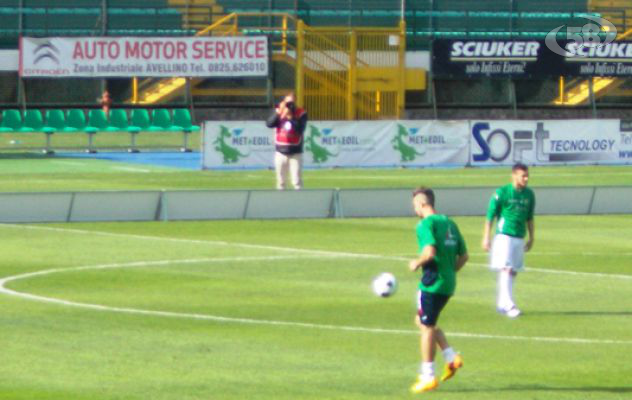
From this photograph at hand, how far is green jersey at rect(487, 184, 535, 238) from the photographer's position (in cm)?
1747

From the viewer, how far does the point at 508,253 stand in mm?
17500

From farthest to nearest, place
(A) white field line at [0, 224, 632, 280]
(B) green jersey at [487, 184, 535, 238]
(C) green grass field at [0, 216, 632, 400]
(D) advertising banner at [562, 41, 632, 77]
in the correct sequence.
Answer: (D) advertising banner at [562, 41, 632, 77]
(A) white field line at [0, 224, 632, 280]
(B) green jersey at [487, 184, 535, 238]
(C) green grass field at [0, 216, 632, 400]

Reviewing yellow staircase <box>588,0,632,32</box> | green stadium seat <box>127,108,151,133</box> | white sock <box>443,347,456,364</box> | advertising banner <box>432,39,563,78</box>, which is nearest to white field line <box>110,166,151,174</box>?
green stadium seat <box>127,108,151,133</box>

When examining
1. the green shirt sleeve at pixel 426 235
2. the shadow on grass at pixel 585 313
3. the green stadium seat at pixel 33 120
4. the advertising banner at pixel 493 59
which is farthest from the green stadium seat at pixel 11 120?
the green shirt sleeve at pixel 426 235

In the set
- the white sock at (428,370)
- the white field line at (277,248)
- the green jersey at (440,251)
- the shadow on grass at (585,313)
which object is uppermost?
the green jersey at (440,251)

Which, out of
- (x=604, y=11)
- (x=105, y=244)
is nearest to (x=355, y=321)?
(x=105, y=244)

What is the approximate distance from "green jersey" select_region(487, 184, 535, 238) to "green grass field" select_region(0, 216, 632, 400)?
38.6 inches

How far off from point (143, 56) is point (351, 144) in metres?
13.5

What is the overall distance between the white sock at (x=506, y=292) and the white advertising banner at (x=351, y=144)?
23568mm

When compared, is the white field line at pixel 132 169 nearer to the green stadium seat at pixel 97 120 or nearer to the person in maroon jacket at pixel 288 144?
the green stadium seat at pixel 97 120

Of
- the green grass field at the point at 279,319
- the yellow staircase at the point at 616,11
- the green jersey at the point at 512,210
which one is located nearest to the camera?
the green grass field at the point at 279,319

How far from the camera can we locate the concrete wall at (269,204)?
28.4m

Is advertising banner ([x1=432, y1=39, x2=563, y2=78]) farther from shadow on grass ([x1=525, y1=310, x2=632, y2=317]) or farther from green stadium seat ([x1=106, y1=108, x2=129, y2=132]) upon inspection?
shadow on grass ([x1=525, y1=310, x2=632, y2=317])

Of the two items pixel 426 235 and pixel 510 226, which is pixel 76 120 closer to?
pixel 510 226
